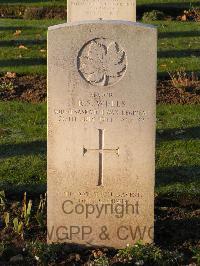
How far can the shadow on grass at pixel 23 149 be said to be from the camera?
757 cm

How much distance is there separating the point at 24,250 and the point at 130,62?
5.32ft

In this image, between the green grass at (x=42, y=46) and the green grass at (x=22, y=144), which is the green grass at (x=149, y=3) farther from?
the green grass at (x=22, y=144)

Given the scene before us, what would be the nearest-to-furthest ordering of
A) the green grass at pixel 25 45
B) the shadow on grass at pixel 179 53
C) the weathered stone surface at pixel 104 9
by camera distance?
the weathered stone surface at pixel 104 9, the green grass at pixel 25 45, the shadow on grass at pixel 179 53

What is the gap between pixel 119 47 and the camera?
198 inches

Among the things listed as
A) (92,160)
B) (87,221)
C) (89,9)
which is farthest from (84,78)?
(89,9)

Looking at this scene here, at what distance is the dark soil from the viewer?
945 cm

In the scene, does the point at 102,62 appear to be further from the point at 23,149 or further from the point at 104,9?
the point at 104,9

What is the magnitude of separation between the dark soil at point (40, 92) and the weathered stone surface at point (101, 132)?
165 inches

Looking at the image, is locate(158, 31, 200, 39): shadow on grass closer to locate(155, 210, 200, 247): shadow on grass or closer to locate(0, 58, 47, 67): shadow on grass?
locate(0, 58, 47, 67): shadow on grass

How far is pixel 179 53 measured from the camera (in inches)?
486

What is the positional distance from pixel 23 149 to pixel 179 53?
5.39 metres

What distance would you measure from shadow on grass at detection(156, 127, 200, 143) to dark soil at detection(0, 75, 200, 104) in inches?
42.6

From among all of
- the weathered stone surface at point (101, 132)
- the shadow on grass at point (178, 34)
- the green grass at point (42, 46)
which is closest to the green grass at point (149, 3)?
the green grass at point (42, 46)

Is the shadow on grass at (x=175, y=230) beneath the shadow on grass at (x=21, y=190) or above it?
beneath
